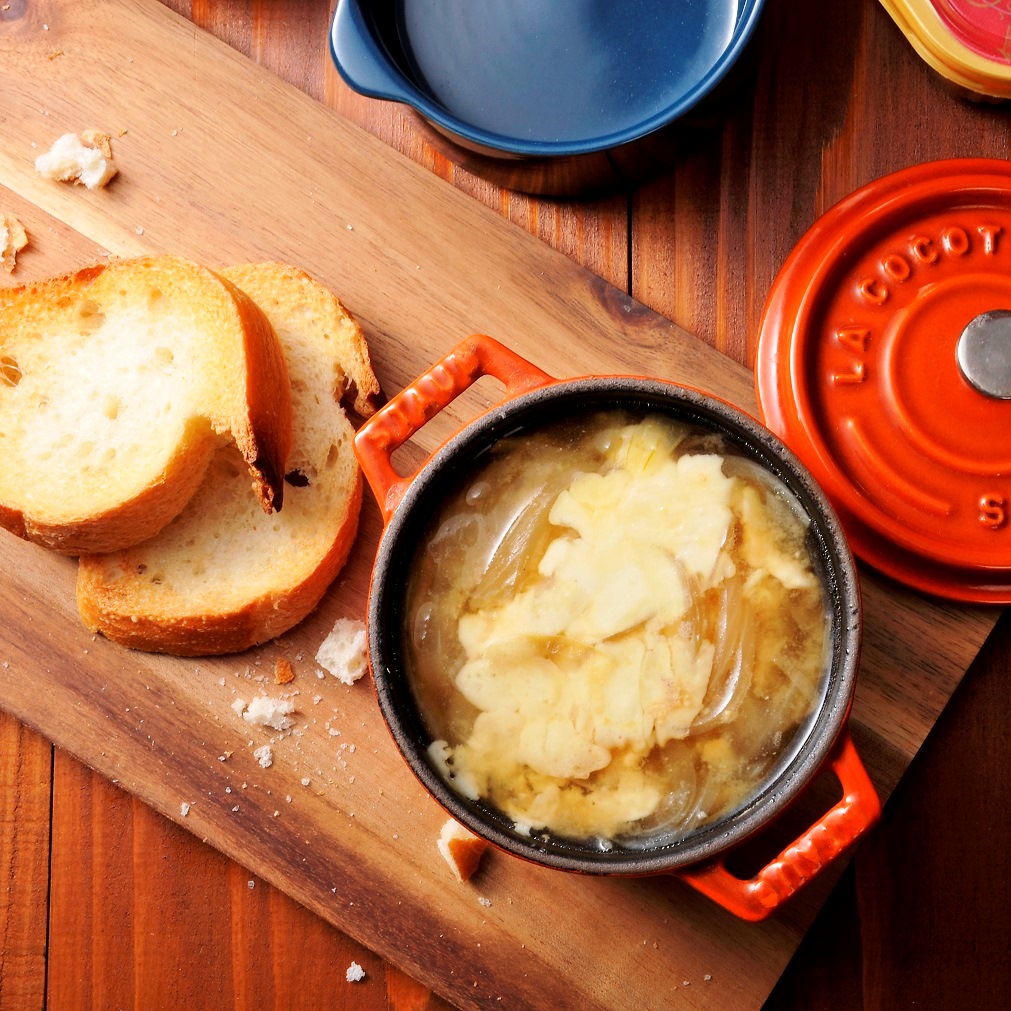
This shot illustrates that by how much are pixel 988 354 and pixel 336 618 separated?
1090 mm

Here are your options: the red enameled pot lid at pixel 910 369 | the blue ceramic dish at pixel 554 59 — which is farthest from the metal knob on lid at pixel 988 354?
the blue ceramic dish at pixel 554 59

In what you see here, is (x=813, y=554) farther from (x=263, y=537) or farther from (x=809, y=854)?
(x=263, y=537)

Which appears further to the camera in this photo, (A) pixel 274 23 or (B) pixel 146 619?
(A) pixel 274 23

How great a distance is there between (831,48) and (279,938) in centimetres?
174

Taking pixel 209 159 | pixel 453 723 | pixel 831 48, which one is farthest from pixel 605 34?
pixel 453 723

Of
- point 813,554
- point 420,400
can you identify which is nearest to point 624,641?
point 813,554

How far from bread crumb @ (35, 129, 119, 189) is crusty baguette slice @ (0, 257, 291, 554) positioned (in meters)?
0.18

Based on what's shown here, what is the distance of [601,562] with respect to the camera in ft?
4.13

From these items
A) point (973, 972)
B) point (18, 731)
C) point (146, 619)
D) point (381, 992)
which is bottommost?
point (381, 992)

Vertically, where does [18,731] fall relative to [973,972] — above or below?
above

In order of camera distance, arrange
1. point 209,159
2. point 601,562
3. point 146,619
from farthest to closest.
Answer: point 209,159 → point 146,619 → point 601,562

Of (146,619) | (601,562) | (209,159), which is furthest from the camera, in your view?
(209,159)

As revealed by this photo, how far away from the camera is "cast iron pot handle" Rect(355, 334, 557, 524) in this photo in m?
1.29

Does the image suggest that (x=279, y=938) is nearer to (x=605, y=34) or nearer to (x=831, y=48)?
(x=605, y=34)
